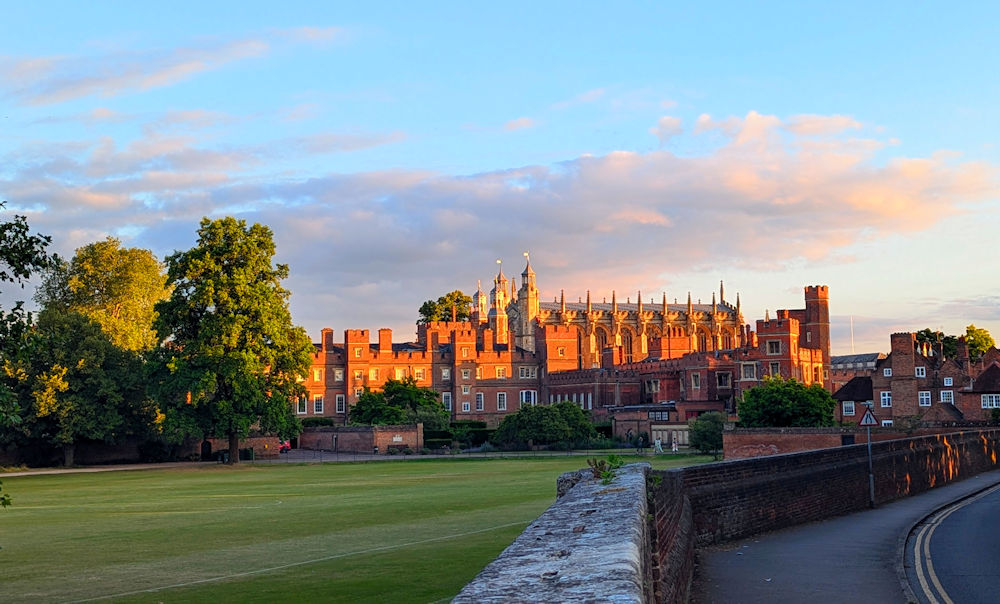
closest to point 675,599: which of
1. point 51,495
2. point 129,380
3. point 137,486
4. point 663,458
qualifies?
point 51,495

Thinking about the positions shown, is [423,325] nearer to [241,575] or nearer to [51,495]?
[51,495]

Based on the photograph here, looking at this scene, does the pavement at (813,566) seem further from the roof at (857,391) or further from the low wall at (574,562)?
the roof at (857,391)

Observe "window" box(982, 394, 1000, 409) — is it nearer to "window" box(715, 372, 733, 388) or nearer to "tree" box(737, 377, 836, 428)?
"tree" box(737, 377, 836, 428)

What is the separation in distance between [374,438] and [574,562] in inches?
3205

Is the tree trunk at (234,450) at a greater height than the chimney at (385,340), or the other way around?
the chimney at (385,340)

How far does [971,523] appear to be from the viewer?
28047 mm

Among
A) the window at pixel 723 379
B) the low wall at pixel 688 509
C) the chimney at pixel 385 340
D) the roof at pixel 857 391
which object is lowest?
the low wall at pixel 688 509

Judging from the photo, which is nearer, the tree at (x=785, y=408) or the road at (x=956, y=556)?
the road at (x=956, y=556)

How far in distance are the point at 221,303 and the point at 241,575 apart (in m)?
48.9

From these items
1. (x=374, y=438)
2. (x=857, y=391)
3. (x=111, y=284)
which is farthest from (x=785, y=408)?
(x=111, y=284)

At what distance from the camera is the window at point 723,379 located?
111 m

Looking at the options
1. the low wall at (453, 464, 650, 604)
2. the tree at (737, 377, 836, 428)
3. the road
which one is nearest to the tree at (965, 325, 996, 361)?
the tree at (737, 377, 836, 428)

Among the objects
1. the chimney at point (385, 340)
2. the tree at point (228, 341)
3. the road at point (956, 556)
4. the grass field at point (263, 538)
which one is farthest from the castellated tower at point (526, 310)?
the road at point (956, 556)

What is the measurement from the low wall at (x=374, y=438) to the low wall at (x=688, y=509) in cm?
4708
